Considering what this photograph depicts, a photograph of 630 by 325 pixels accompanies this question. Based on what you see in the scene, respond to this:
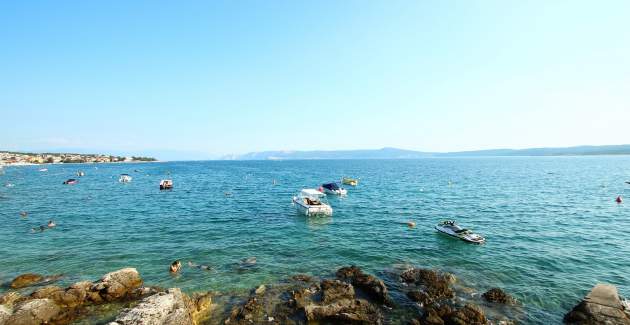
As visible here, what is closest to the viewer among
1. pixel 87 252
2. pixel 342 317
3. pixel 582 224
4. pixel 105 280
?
pixel 342 317

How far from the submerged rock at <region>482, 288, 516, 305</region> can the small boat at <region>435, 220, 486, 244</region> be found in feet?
38.0

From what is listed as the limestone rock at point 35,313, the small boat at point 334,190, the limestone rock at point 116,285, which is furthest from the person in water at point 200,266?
the small boat at point 334,190

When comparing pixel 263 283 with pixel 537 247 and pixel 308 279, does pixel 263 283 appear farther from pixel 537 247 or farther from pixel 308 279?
pixel 537 247

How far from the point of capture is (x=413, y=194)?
6600 cm

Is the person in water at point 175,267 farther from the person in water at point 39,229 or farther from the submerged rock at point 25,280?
the person in water at point 39,229

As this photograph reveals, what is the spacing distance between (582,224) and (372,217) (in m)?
25.8

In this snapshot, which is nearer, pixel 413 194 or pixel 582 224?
pixel 582 224

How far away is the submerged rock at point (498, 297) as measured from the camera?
720 inches

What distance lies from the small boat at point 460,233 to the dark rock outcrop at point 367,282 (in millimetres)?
14756

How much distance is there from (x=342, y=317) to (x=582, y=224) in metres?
39.2

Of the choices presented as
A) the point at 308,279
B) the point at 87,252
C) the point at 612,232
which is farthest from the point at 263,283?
the point at 612,232

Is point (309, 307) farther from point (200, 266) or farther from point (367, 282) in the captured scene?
point (200, 266)

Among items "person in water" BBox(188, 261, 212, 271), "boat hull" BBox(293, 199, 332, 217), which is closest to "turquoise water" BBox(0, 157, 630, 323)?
"person in water" BBox(188, 261, 212, 271)

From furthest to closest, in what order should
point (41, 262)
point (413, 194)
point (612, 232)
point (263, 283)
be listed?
point (413, 194) < point (612, 232) < point (41, 262) < point (263, 283)
